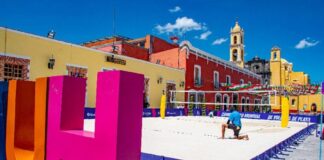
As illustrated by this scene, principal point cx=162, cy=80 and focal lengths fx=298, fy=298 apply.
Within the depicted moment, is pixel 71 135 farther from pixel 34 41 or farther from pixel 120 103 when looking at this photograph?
pixel 34 41

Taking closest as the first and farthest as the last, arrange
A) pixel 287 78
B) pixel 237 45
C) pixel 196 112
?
pixel 196 112, pixel 237 45, pixel 287 78

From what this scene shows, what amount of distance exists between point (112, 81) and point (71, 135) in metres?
1.06

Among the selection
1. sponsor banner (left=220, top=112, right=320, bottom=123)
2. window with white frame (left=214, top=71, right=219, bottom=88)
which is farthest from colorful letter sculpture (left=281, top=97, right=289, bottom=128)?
window with white frame (left=214, top=71, right=219, bottom=88)

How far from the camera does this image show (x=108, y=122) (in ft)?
10.8

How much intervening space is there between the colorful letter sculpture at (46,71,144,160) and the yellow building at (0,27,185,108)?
12.1 meters

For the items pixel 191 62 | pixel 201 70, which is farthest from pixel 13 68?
pixel 201 70

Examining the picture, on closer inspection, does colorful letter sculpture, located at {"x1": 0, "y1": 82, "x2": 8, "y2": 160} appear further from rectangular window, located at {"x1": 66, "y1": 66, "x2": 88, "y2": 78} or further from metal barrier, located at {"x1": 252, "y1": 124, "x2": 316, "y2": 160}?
rectangular window, located at {"x1": 66, "y1": 66, "x2": 88, "y2": 78}

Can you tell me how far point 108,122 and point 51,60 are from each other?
14413 millimetres

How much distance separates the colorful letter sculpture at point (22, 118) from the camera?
180 inches

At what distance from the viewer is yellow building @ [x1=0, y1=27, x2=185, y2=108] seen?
14656 millimetres

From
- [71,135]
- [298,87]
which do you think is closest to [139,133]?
[71,135]

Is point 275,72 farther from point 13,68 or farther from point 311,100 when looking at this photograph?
point 13,68

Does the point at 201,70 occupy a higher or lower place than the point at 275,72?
lower

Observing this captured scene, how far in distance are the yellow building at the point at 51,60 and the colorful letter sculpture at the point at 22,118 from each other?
10.8 metres
